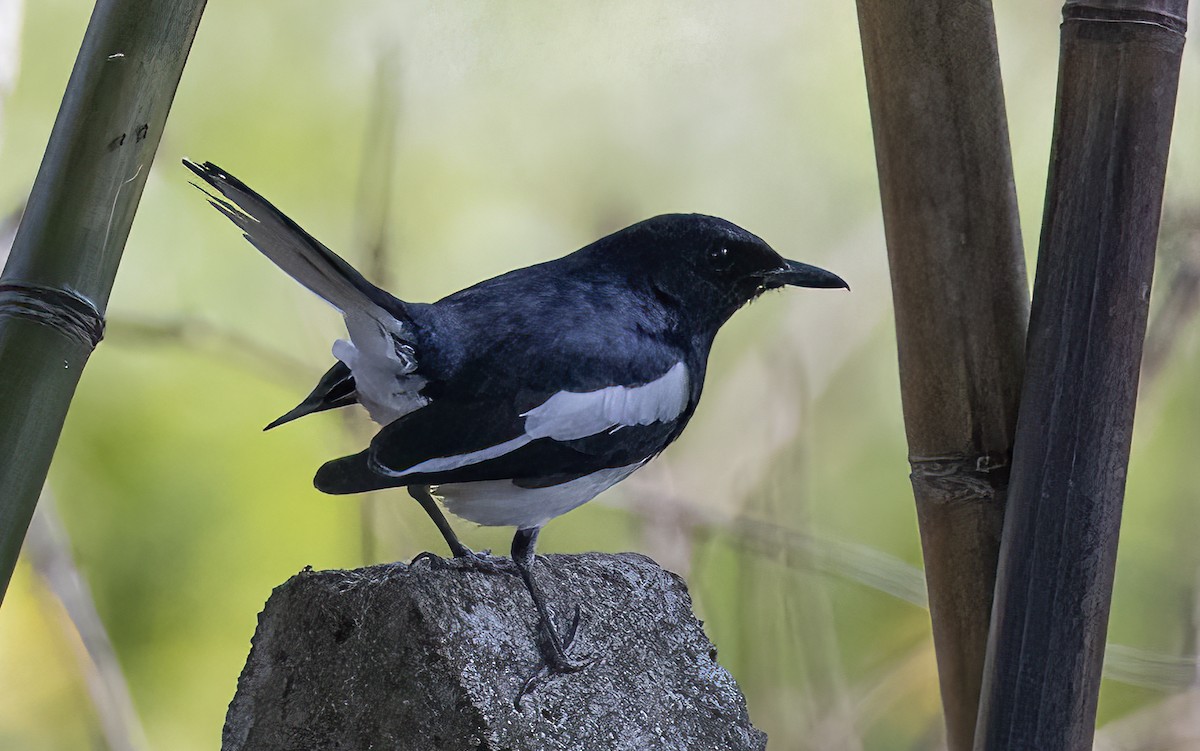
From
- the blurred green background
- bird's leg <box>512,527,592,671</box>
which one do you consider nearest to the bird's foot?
bird's leg <box>512,527,592,671</box>

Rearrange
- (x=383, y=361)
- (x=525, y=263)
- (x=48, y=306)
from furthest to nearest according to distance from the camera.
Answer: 1. (x=525, y=263)
2. (x=383, y=361)
3. (x=48, y=306)

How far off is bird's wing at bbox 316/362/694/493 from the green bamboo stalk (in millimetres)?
139

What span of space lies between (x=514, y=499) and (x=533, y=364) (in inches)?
3.0

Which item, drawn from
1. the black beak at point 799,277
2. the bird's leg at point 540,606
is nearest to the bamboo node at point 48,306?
the bird's leg at point 540,606

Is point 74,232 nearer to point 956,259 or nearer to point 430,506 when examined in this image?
point 430,506

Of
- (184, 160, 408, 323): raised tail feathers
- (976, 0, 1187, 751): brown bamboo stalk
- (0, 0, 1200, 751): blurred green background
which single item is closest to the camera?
(184, 160, 408, 323): raised tail feathers

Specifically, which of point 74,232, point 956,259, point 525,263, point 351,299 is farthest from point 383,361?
point 525,263

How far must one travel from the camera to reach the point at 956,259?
0.66m

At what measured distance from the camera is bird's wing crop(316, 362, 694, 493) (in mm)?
571

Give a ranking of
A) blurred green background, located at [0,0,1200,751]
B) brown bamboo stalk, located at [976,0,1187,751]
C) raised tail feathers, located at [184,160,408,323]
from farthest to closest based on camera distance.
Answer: blurred green background, located at [0,0,1200,751]
brown bamboo stalk, located at [976,0,1187,751]
raised tail feathers, located at [184,160,408,323]

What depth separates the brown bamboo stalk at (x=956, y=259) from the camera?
0.65 metres

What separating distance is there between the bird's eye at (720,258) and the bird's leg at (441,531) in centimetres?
23

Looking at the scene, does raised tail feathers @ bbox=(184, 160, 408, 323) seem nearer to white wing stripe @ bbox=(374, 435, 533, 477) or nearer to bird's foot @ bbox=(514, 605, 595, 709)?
white wing stripe @ bbox=(374, 435, 533, 477)

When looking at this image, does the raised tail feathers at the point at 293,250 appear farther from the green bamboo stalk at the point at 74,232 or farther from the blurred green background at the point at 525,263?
the blurred green background at the point at 525,263
